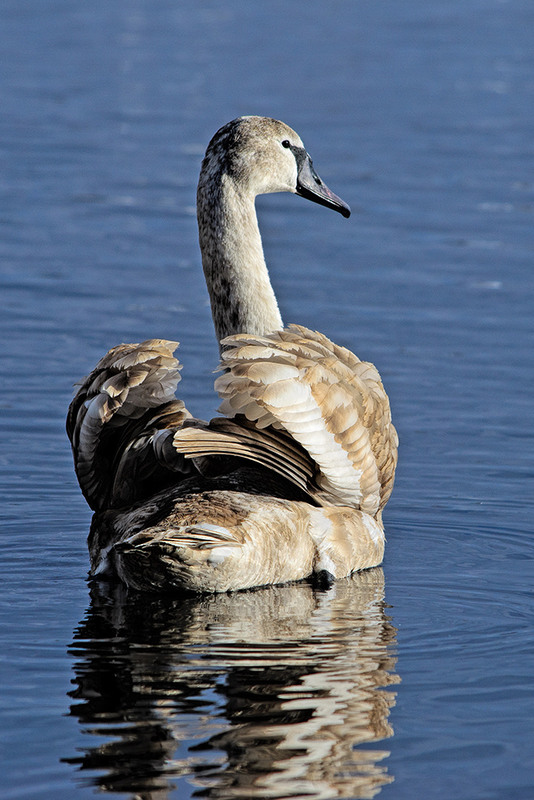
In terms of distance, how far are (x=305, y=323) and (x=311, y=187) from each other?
121 inches

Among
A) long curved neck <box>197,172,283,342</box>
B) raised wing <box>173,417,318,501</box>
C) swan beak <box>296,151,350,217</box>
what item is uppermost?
swan beak <box>296,151,350,217</box>

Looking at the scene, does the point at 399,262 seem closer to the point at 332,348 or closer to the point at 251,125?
the point at 251,125

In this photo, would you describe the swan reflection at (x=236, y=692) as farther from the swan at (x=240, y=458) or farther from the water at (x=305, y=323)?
the swan at (x=240, y=458)

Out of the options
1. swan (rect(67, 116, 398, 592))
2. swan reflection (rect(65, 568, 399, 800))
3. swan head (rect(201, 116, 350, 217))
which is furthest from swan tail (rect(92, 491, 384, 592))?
swan head (rect(201, 116, 350, 217))

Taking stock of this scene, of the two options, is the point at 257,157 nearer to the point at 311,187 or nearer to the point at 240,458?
the point at 311,187

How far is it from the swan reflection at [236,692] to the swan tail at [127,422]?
23.0 inches

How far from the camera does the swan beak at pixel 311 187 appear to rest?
30.8 feet

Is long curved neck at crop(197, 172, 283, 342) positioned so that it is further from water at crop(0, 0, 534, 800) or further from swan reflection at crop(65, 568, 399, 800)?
swan reflection at crop(65, 568, 399, 800)

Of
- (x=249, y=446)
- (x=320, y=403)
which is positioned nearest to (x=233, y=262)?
(x=320, y=403)

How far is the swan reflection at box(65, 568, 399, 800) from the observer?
5.26 m

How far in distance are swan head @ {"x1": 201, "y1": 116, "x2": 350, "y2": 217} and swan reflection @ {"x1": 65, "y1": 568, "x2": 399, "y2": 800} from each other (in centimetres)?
263

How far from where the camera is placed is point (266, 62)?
2381 centimetres

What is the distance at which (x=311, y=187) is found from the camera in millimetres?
9484

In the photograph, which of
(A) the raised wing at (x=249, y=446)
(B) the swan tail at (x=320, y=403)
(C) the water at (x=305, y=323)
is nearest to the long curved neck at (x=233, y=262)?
(B) the swan tail at (x=320, y=403)
